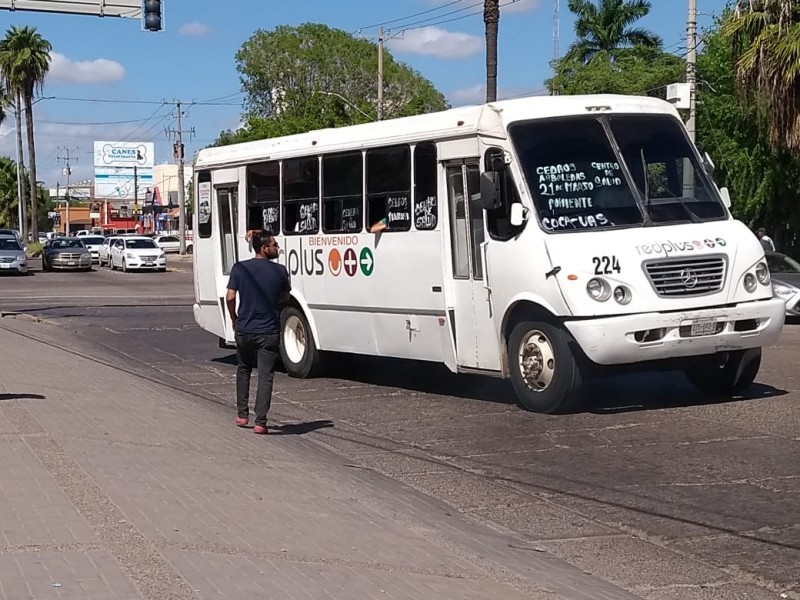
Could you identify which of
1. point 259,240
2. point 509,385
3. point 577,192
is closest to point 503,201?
point 577,192

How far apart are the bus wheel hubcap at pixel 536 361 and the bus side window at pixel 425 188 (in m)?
1.77

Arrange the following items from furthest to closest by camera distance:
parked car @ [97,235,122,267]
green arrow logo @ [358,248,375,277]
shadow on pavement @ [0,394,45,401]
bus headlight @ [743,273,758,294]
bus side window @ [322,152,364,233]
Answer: parked car @ [97,235,122,267], bus side window @ [322,152,364,233], green arrow logo @ [358,248,375,277], shadow on pavement @ [0,394,45,401], bus headlight @ [743,273,758,294]

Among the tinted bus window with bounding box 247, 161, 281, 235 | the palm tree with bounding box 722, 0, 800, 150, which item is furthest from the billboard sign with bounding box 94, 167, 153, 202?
the tinted bus window with bounding box 247, 161, 281, 235

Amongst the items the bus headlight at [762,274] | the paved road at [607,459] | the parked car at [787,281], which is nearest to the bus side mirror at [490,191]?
the paved road at [607,459]

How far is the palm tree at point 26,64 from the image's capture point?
70938 millimetres

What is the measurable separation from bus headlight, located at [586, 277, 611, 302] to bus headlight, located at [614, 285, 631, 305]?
72 millimetres

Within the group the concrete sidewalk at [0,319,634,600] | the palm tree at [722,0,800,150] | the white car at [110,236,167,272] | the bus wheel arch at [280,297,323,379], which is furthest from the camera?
the white car at [110,236,167,272]

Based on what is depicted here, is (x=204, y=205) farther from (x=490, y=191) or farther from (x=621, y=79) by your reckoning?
(x=621, y=79)

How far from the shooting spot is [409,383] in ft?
48.7

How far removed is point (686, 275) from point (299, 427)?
389cm

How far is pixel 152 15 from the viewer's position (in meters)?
23.0

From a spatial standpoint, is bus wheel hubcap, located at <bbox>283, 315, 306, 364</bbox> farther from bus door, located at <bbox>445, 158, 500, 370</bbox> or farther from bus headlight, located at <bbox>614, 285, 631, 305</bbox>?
bus headlight, located at <bbox>614, 285, 631, 305</bbox>

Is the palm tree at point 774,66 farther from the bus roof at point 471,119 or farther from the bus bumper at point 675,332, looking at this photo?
the bus bumper at point 675,332

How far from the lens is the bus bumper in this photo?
36.1 ft
